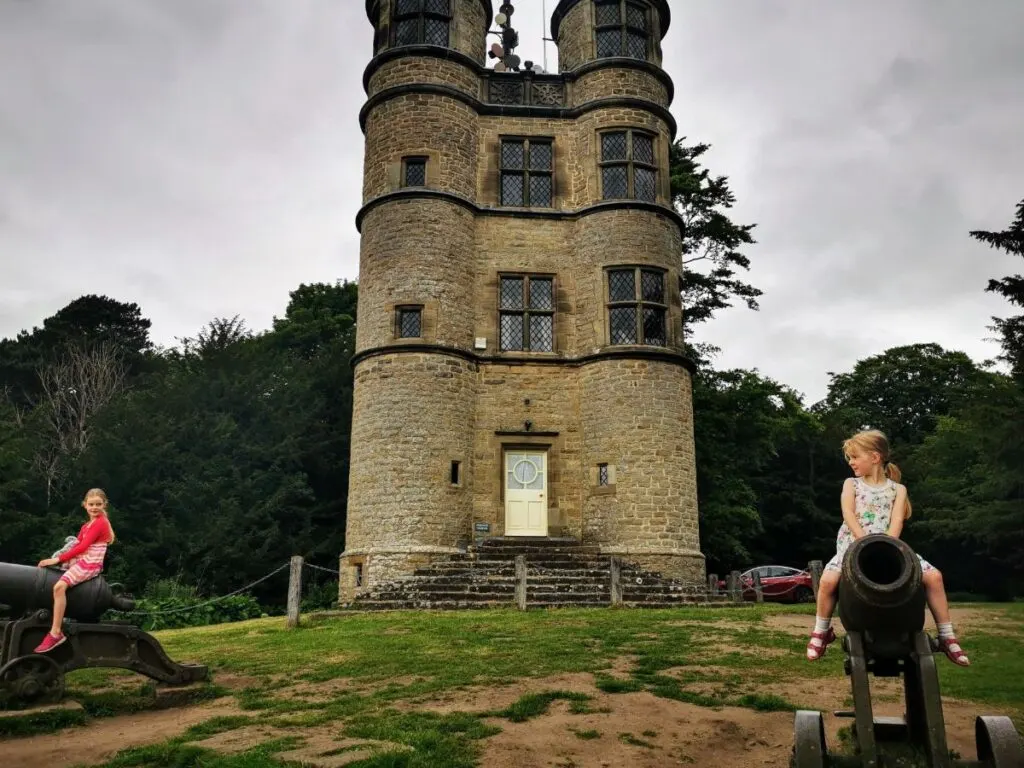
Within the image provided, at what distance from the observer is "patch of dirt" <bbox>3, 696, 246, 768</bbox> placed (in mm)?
5754

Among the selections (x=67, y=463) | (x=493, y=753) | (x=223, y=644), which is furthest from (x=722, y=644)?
(x=67, y=463)

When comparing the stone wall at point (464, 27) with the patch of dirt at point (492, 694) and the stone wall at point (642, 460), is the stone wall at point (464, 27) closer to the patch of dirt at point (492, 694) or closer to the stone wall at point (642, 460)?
the stone wall at point (642, 460)

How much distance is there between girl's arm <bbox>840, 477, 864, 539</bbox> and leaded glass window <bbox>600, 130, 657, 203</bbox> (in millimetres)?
16170

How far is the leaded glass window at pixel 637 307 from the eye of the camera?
19203 millimetres

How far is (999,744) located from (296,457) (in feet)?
76.0

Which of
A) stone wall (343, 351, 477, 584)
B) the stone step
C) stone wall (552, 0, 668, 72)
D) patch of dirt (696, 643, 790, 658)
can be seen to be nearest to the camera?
patch of dirt (696, 643, 790, 658)

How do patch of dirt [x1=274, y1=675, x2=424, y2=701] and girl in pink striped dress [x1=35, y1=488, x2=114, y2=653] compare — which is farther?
patch of dirt [x1=274, y1=675, x2=424, y2=701]

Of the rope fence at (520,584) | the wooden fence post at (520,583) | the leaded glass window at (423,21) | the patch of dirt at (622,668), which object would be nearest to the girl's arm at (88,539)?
the rope fence at (520,584)

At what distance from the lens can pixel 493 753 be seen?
5590 mm

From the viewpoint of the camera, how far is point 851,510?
4477 millimetres

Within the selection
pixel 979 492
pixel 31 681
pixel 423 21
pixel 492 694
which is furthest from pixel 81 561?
pixel 979 492

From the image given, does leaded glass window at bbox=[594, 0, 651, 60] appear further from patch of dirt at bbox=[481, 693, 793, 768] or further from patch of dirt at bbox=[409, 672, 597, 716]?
patch of dirt at bbox=[481, 693, 793, 768]

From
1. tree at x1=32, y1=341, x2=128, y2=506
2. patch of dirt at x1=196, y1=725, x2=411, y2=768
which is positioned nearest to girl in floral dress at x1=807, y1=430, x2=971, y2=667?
patch of dirt at x1=196, y1=725, x2=411, y2=768

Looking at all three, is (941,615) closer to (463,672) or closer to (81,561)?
(463,672)
